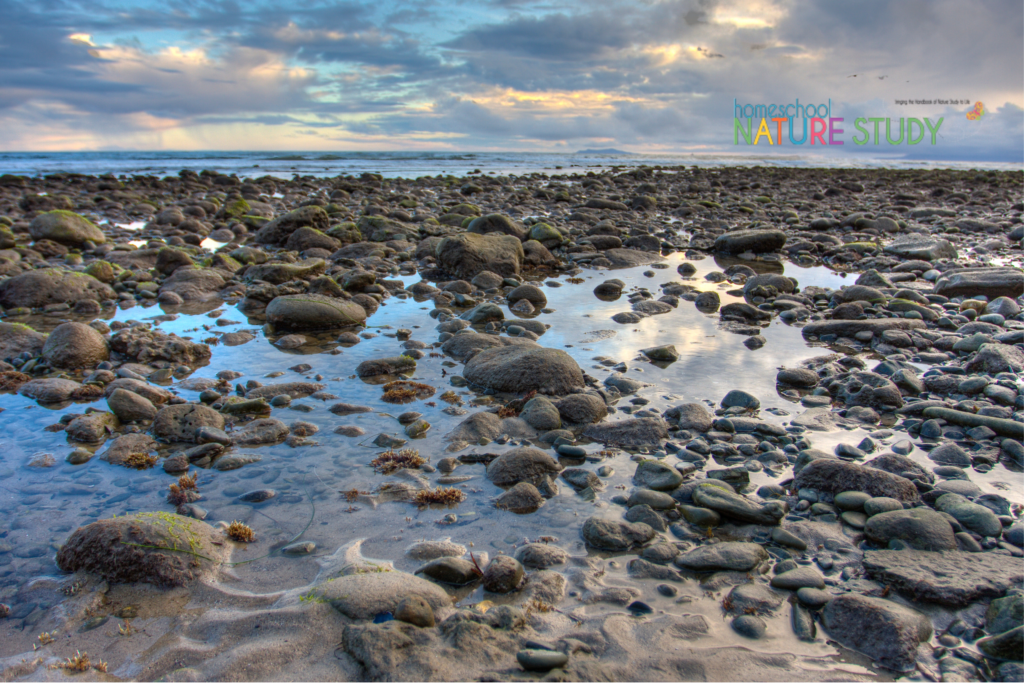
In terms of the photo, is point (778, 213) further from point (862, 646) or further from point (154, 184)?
point (154, 184)

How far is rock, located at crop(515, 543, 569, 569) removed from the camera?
297 centimetres

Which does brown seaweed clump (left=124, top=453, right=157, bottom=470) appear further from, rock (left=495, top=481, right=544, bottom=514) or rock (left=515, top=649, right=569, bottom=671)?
rock (left=515, top=649, right=569, bottom=671)

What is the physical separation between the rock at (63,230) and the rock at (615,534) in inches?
530

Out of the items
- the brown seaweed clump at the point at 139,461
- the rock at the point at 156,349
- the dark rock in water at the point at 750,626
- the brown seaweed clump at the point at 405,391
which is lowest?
the dark rock in water at the point at 750,626

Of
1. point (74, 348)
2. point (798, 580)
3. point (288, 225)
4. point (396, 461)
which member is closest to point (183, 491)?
point (396, 461)

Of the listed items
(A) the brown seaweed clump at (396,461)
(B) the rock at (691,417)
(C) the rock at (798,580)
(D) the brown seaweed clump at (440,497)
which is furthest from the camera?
(B) the rock at (691,417)

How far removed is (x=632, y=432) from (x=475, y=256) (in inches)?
238

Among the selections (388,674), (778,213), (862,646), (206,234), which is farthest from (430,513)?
(778,213)

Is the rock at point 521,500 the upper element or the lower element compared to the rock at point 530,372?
lower

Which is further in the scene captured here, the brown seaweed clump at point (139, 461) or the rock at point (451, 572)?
the brown seaweed clump at point (139, 461)

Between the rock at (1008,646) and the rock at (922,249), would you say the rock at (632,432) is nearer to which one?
the rock at (1008,646)

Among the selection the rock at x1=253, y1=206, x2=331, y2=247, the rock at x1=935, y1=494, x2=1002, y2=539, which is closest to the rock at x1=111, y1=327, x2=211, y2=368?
the rock at x1=935, y1=494, x2=1002, y2=539

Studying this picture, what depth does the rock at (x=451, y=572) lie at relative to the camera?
2.85 metres

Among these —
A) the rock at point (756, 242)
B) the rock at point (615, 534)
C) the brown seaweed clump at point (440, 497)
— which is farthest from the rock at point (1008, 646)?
the rock at point (756, 242)
